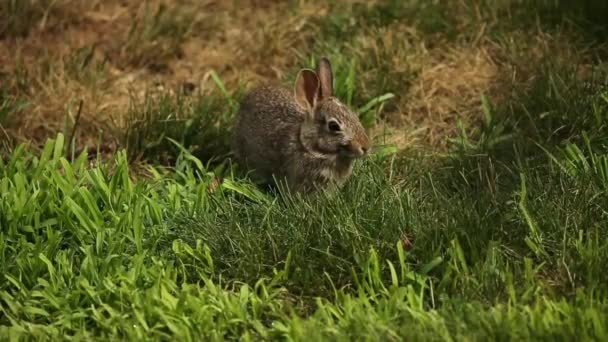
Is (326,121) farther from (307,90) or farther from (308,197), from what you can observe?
(308,197)

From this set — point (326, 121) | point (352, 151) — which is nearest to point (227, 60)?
point (326, 121)

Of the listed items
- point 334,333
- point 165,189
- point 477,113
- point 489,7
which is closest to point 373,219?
point 334,333

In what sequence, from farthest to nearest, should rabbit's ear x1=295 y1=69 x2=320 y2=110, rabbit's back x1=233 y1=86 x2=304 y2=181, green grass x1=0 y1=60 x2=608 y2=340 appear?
rabbit's back x1=233 y1=86 x2=304 y2=181, rabbit's ear x1=295 y1=69 x2=320 y2=110, green grass x1=0 y1=60 x2=608 y2=340

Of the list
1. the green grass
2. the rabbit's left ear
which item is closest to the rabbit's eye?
the rabbit's left ear

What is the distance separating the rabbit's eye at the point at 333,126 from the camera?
5.66 m

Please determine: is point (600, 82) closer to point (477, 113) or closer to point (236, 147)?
point (477, 113)

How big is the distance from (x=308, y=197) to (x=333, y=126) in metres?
0.43

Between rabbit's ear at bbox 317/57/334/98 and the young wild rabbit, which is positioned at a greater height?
rabbit's ear at bbox 317/57/334/98

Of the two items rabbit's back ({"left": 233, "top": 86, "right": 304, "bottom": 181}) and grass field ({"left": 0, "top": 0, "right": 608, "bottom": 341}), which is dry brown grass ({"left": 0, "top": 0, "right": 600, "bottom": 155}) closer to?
grass field ({"left": 0, "top": 0, "right": 608, "bottom": 341})

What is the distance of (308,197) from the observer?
5.52 m

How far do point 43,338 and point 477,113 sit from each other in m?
3.21

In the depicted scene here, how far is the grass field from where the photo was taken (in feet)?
15.2

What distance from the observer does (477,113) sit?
6641 millimetres

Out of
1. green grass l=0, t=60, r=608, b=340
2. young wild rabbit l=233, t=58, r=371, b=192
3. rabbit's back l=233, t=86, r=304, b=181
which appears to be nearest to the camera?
green grass l=0, t=60, r=608, b=340
